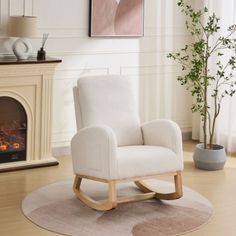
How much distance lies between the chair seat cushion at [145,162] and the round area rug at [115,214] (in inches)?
11.3

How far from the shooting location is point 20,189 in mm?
4480

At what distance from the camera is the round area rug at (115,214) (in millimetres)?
3664

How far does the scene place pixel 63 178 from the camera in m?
4.82

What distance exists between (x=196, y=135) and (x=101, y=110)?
7.35ft

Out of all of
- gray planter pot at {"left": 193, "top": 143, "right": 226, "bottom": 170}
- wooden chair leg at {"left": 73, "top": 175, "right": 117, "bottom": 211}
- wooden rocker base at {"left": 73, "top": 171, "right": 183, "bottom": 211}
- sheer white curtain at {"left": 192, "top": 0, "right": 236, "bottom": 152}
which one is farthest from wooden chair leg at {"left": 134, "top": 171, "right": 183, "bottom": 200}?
sheer white curtain at {"left": 192, "top": 0, "right": 236, "bottom": 152}

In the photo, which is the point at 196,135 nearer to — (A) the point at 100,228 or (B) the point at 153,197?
(B) the point at 153,197

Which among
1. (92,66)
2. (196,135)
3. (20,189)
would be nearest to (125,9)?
(92,66)

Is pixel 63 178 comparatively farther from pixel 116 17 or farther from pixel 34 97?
pixel 116 17

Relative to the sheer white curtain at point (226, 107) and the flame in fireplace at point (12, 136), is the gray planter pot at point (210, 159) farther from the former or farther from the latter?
the flame in fireplace at point (12, 136)

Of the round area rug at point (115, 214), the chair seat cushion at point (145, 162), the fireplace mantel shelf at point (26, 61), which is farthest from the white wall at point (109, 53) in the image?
the chair seat cushion at point (145, 162)

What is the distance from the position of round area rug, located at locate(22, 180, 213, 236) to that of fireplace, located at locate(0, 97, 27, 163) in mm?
677

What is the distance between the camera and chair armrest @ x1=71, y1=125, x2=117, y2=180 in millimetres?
3822

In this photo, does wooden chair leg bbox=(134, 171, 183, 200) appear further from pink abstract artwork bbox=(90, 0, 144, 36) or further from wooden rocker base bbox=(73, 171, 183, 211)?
pink abstract artwork bbox=(90, 0, 144, 36)

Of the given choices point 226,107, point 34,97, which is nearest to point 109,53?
point 34,97
